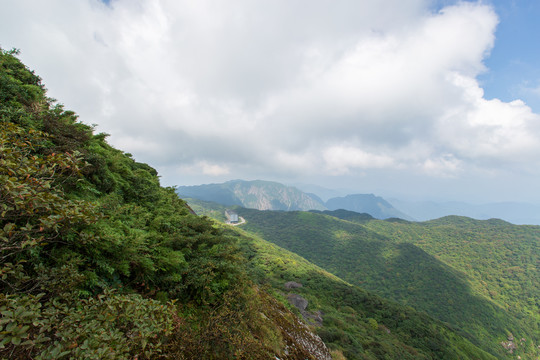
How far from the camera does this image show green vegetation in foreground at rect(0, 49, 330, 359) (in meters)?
2.55

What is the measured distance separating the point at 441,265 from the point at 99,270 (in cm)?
15065

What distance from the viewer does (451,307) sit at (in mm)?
81875

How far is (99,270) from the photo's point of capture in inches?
194

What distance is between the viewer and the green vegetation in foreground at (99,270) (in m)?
2.55

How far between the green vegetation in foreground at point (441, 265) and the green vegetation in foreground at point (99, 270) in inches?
3569

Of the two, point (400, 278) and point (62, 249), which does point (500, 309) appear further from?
point (62, 249)

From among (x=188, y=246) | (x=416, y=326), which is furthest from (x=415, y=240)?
(x=188, y=246)

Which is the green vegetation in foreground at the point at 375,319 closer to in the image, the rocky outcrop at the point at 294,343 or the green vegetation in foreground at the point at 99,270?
the rocky outcrop at the point at 294,343

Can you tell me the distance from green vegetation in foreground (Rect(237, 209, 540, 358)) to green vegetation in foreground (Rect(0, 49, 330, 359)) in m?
90.6

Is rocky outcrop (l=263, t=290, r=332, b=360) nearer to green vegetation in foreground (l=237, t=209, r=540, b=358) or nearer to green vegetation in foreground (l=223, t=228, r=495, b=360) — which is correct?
green vegetation in foreground (l=223, t=228, r=495, b=360)

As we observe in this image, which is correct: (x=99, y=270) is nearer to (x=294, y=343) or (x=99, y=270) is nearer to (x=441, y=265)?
(x=294, y=343)

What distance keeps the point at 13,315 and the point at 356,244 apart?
154 metres

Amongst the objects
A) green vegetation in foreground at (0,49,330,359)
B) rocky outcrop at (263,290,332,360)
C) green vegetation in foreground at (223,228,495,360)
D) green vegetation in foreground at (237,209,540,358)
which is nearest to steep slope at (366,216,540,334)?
green vegetation in foreground at (237,209,540,358)

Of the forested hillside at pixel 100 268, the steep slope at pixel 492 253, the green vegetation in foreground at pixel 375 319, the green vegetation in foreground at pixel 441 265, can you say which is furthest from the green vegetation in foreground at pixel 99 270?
the steep slope at pixel 492 253
